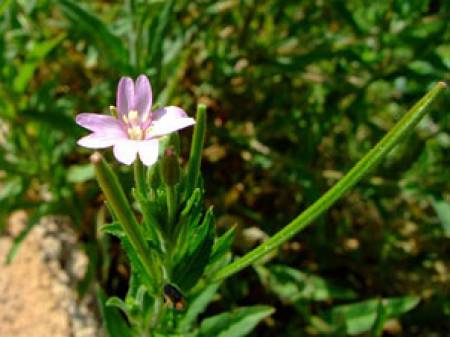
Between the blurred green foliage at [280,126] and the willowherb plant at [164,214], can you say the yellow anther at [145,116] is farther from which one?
the blurred green foliage at [280,126]

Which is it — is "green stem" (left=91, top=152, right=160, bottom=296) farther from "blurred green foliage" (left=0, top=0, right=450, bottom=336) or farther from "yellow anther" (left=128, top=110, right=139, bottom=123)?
"blurred green foliage" (left=0, top=0, right=450, bottom=336)

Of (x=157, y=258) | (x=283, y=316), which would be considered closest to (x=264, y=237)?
(x=283, y=316)

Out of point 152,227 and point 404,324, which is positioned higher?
point 152,227

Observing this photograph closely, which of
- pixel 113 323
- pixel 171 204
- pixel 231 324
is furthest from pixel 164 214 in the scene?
pixel 231 324

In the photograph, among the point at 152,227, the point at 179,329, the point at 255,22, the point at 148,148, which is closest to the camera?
the point at 148,148

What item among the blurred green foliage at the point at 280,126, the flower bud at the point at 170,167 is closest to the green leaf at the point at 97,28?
the blurred green foliage at the point at 280,126

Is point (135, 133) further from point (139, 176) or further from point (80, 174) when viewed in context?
point (80, 174)

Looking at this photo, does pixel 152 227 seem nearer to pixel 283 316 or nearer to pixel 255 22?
pixel 283 316
